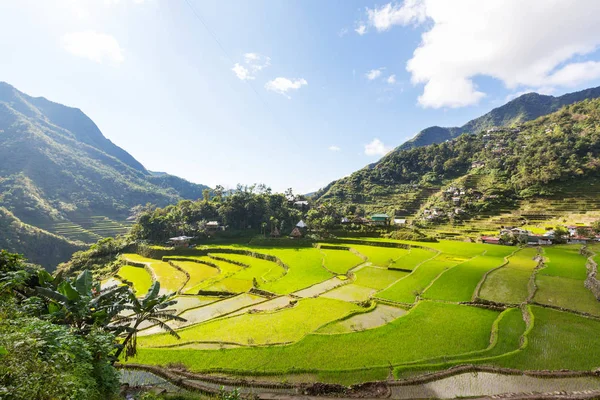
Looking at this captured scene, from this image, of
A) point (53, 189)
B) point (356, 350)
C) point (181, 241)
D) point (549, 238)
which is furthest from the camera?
point (53, 189)

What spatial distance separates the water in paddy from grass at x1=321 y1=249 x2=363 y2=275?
1769 centimetres

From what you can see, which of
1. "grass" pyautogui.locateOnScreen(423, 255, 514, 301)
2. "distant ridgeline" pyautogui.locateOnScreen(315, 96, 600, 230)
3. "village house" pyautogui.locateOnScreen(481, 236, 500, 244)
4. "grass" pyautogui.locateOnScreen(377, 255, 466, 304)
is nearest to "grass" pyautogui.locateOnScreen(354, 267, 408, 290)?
"grass" pyautogui.locateOnScreen(377, 255, 466, 304)

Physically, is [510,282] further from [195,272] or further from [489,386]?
[195,272]

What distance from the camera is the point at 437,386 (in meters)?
10.3

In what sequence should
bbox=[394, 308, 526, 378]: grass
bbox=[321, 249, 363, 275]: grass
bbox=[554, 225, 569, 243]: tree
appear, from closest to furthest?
bbox=[394, 308, 526, 378]: grass
bbox=[321, 249, 363, 275]: grass
bbox=[554, 225, 569, 243]: tree

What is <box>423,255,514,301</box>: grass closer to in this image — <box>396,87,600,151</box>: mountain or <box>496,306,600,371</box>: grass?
<box>496,306,600,371</box>: grass

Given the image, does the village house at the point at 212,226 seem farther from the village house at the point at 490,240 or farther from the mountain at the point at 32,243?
the village house at the point at 490,240

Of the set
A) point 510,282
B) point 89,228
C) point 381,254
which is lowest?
point 89,228

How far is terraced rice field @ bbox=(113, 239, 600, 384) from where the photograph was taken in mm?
11719

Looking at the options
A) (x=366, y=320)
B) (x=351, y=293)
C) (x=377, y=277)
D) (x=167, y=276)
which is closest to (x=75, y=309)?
(x=366, y=320)

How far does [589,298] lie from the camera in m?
16.9

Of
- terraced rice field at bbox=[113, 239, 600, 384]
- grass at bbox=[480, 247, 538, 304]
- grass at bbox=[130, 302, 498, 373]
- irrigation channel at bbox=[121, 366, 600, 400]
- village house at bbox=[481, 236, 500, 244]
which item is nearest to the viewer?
irrigation channel at bbox=[121, 366, 600, 400]

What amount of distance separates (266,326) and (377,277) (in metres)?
13.1

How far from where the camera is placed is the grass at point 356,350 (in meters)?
11.8
